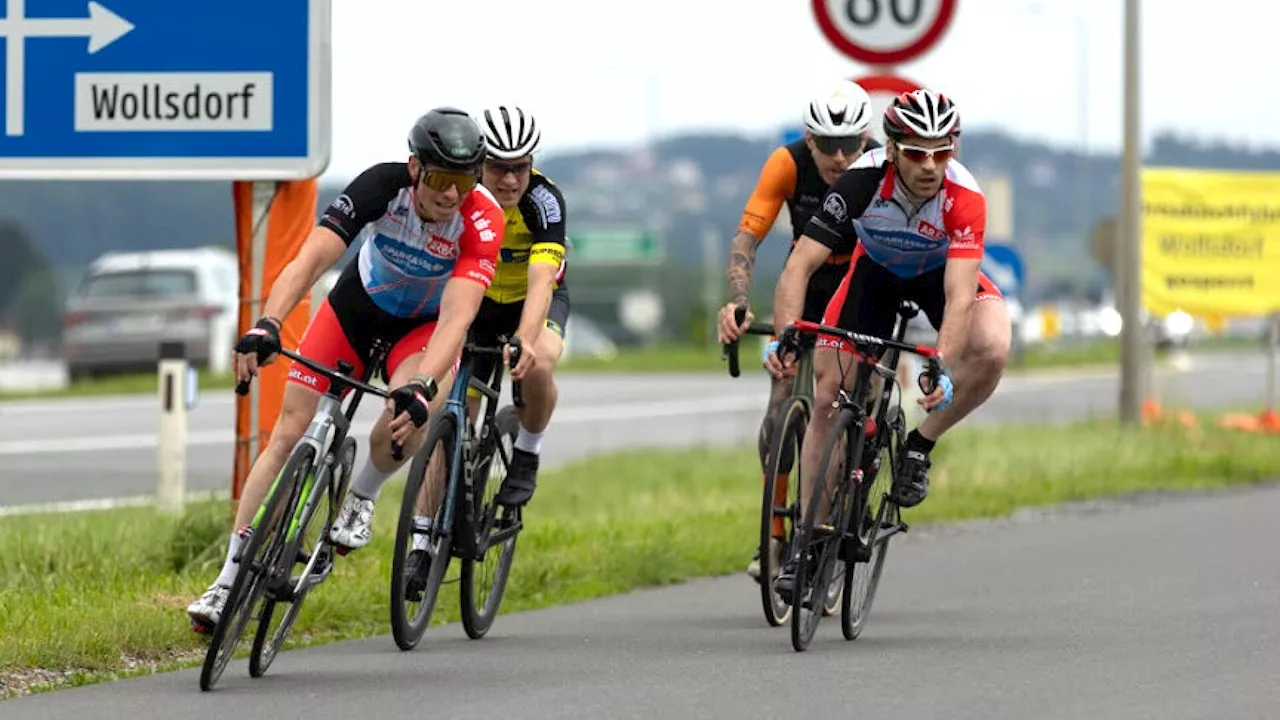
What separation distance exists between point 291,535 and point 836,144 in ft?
11.0

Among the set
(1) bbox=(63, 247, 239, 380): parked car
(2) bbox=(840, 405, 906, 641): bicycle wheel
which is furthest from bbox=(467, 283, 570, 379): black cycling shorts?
(1) bbox=(63, 247, 239, 380): parked car

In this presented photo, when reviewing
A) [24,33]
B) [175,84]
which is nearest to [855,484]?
[175,84]

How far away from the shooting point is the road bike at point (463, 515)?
9.02 m

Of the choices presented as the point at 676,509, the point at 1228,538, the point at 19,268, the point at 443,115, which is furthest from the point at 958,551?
the point at 19,268

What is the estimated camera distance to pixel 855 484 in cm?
939

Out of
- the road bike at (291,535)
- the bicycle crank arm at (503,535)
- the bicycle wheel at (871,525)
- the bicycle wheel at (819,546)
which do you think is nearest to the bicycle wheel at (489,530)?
the bicycle crank arm at (503,535)

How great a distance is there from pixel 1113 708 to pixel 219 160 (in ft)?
18.3

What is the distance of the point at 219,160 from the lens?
11.7 meters

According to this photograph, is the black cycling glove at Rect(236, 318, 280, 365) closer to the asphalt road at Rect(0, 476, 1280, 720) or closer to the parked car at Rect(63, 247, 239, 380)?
the asphalt road at Rect(0, 476, 1280, 720)

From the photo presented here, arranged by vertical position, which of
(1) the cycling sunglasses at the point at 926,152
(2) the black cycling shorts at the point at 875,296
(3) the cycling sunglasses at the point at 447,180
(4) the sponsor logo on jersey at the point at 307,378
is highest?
(1) the cycling sunglasses at the point at 926,152

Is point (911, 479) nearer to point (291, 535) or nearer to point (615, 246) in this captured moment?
point (291, 535)

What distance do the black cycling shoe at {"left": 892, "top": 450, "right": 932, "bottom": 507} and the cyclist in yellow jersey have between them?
1.31m

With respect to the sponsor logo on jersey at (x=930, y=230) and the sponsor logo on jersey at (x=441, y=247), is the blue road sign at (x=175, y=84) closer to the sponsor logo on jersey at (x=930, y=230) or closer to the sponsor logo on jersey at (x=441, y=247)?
the sponsor logo on jersey at (x=441, y=247)

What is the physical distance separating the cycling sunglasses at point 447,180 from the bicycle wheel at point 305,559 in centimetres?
87
